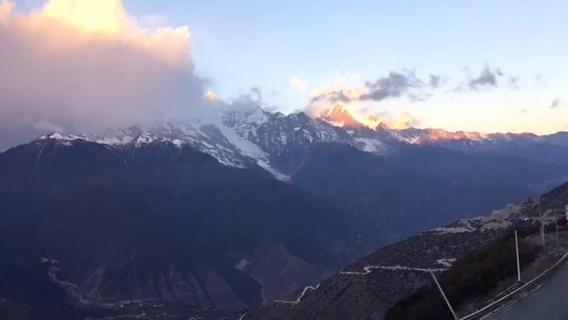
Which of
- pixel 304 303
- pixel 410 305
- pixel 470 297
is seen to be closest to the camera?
pixel 470 297

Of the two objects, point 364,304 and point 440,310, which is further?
point 364,304

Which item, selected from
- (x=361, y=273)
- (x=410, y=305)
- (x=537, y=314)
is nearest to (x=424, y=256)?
(x=361, y=273)

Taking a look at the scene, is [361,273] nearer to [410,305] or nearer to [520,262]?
[410,305]

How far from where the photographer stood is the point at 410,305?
2544 inches

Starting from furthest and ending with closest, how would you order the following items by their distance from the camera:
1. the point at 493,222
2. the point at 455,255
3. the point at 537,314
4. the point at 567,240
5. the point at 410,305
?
the point at 493,222 → the point at 455,255 → the point at 410,305 → the point at 567,240 → the point at 537,314

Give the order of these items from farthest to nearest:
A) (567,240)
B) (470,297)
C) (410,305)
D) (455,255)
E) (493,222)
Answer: (493,222) → (455,255) → (410,305) → (567,240) → (470,297)

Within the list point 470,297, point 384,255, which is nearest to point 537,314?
point 470,297

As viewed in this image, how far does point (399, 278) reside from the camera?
104500 millimetres

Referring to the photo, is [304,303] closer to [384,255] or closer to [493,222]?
[384,255]

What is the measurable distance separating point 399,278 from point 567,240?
46515mm

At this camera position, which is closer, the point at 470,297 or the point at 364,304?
the point at 470,297

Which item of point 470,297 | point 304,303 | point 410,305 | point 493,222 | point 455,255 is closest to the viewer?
point 470,297

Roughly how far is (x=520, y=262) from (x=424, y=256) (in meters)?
54.6

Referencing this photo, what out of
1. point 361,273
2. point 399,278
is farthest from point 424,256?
point 361,273
